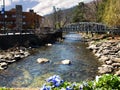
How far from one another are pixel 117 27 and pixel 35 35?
910 inches

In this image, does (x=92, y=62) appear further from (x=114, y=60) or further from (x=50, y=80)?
(x=50, y=80)

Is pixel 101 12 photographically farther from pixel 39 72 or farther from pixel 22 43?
pixel 39 72

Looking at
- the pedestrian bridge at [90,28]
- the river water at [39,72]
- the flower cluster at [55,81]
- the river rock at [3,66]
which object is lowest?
the river water at [39,72]

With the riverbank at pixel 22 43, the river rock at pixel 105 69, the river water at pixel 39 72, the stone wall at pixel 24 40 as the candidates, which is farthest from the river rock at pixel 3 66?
the stone wall at pixel 24 40

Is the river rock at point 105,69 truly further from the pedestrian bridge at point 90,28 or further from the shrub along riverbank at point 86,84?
the pedestrian bridge at point 90,28

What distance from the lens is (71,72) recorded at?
114 feet

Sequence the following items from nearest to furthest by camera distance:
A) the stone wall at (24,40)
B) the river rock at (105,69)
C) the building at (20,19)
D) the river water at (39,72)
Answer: the river water at (39,72)
the river rock at (105,69)
the stone wall at (24,40)
the building at (20,19)

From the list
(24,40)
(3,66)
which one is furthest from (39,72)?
(24,40)

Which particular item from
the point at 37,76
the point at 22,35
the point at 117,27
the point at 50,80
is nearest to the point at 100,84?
the point at 50,80

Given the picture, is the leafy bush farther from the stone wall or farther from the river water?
the stone wall

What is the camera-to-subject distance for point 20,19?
11112cm

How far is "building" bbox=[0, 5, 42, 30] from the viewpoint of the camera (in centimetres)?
11088

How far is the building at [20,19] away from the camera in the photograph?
11088 cm

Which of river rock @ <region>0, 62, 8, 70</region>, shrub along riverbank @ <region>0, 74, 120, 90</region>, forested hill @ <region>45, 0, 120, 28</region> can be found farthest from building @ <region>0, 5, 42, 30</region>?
shrub along riverbank @ <region>0, 74, 120, 90</region>
